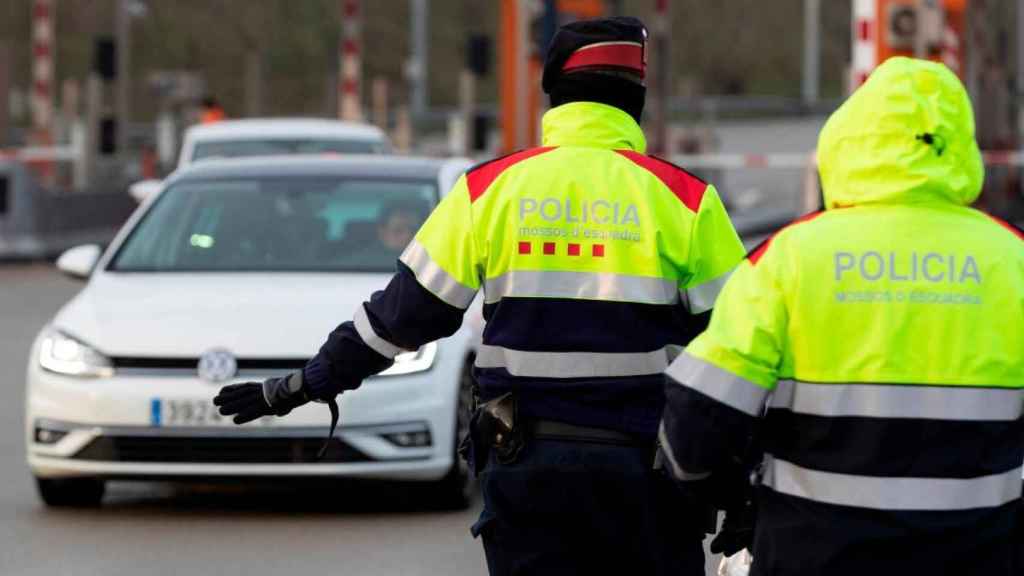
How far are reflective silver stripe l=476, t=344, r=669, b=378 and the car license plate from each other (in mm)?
4265

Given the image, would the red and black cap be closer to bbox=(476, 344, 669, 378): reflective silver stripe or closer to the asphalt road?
bbox=(476, 344, 669, 378): reflective silver stripe

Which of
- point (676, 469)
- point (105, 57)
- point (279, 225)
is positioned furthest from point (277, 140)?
point (105, 57)

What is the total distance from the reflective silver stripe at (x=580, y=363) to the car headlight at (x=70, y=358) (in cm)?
453

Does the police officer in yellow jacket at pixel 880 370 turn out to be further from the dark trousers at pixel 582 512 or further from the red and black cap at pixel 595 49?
the red and black cap at pixel 595 49

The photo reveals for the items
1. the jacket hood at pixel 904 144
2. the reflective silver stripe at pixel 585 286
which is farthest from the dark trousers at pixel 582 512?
the jacket hood at pixel 904 144

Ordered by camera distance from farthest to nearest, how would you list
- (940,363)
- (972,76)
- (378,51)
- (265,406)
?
(378,51), (972,76), (265,406), (940,363)

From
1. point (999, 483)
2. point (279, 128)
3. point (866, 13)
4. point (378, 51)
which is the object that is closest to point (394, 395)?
point (999, 483)

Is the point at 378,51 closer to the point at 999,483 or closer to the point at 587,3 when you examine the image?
the point at 587,3

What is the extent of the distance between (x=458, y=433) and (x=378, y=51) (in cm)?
7991

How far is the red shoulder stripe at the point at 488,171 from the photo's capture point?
4.81 metres

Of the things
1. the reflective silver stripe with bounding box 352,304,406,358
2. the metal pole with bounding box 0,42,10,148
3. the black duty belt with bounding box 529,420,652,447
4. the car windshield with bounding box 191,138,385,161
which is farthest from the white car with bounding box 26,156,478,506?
the metal pole with bounding box 0,42,10,148

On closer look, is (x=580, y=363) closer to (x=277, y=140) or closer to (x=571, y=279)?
(x=571, y=279)

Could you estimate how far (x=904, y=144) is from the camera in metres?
3.92

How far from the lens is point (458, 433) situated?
9266 mm
